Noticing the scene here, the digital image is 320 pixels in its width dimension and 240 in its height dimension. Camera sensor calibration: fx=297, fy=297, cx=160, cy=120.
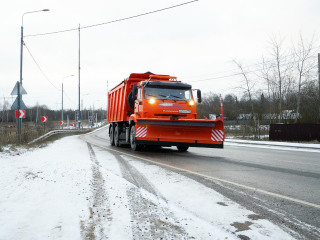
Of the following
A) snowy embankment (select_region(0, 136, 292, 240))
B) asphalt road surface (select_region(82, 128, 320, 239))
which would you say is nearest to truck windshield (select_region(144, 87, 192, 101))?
asphalt road surface (select_region(82, 128, 320, 239))

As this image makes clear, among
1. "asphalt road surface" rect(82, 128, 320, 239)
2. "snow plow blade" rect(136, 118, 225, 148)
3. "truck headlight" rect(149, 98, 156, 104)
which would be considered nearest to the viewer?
"asphalt road surface" rect(82, 128, 320, 239)

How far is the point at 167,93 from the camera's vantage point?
41.5 ft

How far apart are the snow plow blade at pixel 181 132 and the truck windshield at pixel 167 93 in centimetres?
138

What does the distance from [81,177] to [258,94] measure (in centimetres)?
2454

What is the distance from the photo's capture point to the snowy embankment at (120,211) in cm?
331

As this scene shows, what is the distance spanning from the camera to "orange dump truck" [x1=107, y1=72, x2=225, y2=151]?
37.8 ft

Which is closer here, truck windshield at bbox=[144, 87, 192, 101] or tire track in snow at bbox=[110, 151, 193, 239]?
tire track in snow at bbox=[110, 151, 193, 239]

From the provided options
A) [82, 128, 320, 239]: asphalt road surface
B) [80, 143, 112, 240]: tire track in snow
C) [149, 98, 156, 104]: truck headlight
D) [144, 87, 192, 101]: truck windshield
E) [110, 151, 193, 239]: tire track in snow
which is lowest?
[82, 128, 320, 239]: asphalt road surface

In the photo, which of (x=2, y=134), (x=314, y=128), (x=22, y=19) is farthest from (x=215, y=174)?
(x=22, y=19)

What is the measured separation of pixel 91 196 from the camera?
16.0ft

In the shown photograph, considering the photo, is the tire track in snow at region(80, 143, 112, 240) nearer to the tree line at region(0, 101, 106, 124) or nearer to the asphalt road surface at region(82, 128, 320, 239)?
the asphalt road surface at region(82, 128, 320, 239)

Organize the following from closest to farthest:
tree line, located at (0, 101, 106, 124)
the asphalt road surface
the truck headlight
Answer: the asphalt road surface
the truck headlight
tree line, located at (0, 101, 106, 124)

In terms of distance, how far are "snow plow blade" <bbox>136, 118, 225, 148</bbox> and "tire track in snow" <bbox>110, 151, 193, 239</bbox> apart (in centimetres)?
578

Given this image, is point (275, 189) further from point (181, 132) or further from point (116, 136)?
point (116, 136)
